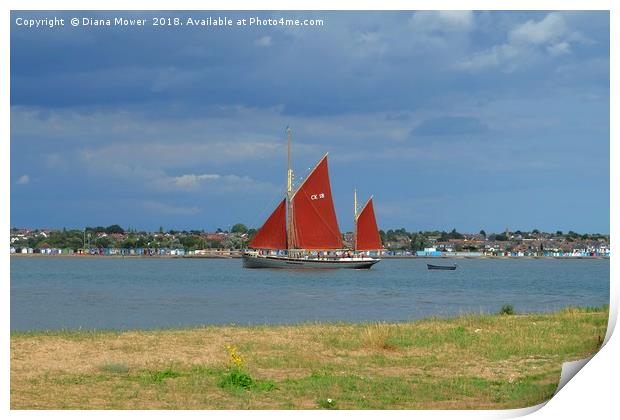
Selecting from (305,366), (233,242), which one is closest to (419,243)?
(233,242)

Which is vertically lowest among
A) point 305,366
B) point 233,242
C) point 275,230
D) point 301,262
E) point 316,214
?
point 305,366

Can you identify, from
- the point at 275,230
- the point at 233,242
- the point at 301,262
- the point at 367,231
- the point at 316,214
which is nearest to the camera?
the point at 316,214

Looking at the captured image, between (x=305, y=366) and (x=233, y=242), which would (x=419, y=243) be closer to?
(x=233, y=242)

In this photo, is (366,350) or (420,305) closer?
(366,350)

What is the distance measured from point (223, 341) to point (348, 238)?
51162 mm

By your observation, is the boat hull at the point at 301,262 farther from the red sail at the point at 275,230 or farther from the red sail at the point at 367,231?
the red sail at the point at 275,230

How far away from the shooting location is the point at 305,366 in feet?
34.4

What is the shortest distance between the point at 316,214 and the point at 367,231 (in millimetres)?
10730

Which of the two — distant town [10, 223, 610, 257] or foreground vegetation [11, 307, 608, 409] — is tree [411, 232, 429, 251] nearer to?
distant town [10, 223, 610, 257]

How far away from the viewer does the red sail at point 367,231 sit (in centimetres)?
5662

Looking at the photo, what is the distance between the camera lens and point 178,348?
11.5m
